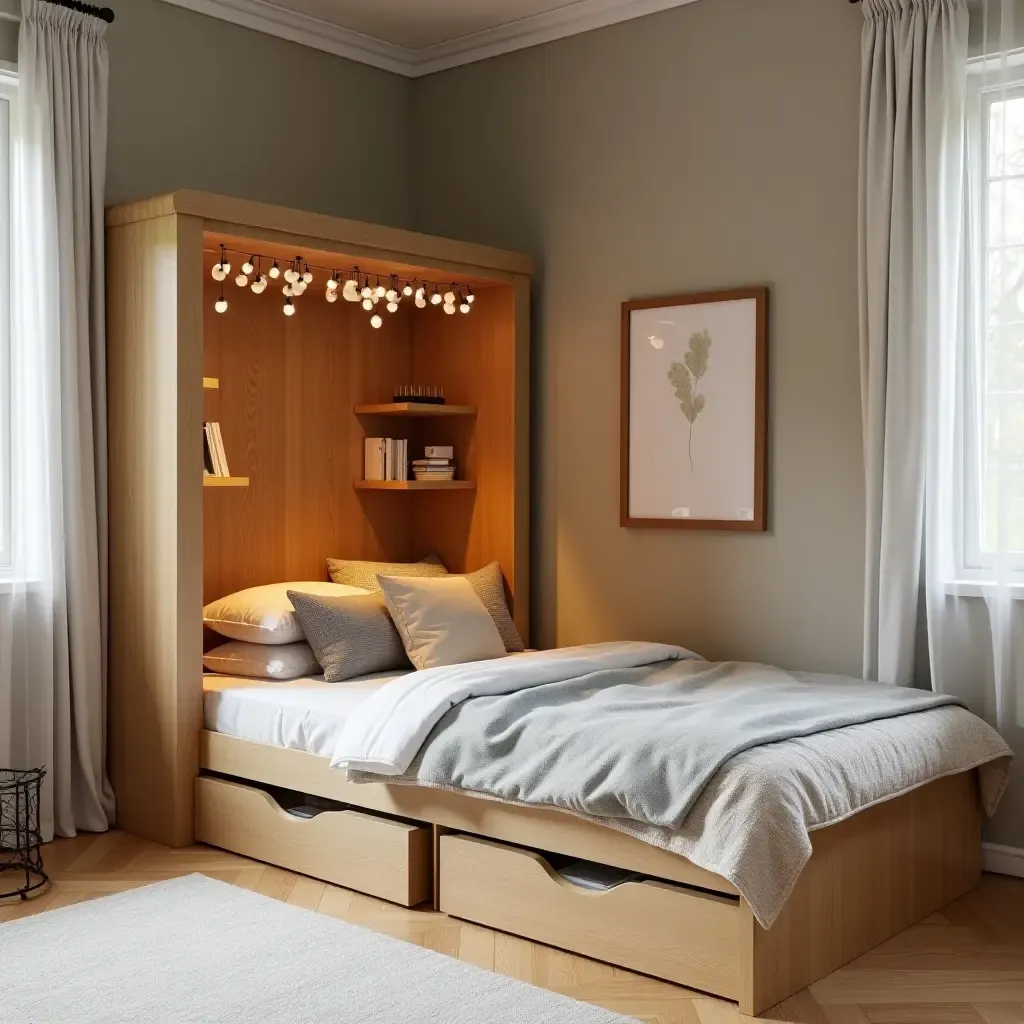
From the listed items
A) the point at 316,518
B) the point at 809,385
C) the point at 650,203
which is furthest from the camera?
the point at 316,518

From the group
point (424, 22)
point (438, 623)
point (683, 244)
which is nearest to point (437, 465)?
point (438, 623)

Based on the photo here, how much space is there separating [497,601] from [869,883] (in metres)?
1.75

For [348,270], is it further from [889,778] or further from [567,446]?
A: [889,778]

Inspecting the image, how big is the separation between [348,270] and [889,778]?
2.45 meters

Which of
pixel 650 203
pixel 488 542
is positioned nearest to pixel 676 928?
pixel 488 542

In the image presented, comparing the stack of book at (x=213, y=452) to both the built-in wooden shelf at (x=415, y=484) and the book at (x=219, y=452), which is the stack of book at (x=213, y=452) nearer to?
the book at (x=219, y=452)

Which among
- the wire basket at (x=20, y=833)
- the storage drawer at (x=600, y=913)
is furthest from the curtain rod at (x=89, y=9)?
the storage drawer at (x=600, y=913)

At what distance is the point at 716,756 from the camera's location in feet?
9.06

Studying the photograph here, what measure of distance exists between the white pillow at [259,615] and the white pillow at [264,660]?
0.03 meters

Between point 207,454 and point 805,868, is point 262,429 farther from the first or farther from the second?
point 805,868

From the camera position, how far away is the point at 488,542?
15.4 ft

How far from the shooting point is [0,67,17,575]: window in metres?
3.83

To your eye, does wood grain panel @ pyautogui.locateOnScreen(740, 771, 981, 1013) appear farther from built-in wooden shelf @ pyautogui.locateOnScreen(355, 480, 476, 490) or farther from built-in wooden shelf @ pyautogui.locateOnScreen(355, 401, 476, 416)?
built-in wooden shelf @ pyautogui.locateOnScreen(355, 401, 476, 416)

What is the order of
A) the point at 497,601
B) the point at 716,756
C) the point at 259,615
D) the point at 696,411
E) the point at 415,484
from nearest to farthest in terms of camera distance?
the point at 716,756 → the point at 259,615 → the point at 696,411 → the point at 497,601 → the point at 415,484
